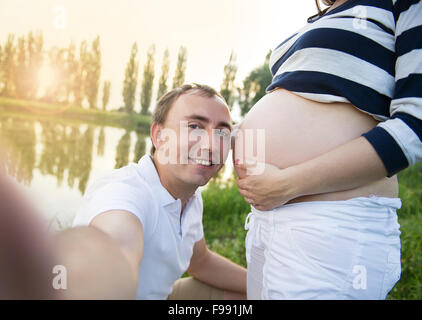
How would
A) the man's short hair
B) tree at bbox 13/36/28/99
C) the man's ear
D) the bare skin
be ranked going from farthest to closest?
tree at bbox 13/36/28/99 < the man's ear < the man's short hair < the bare skin

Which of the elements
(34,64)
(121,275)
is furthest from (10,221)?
(34,64)

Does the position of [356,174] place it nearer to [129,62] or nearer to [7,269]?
[7,269]

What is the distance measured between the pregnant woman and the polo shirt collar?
14.4 inches

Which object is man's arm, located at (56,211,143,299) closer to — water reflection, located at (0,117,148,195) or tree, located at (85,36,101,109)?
water reflection, located at (0,117,148,195)

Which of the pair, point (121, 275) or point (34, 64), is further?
point (34, 64)

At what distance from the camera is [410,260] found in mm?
2906

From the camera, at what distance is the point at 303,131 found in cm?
120

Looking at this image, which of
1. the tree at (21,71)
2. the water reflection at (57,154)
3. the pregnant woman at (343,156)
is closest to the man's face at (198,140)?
the pregnant woman at (343,156)

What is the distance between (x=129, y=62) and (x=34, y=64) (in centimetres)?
1167

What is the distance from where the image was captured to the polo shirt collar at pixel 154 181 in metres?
1.36

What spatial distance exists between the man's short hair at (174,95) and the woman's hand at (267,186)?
0.45 metres

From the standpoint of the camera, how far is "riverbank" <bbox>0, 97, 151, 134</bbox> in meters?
22.3

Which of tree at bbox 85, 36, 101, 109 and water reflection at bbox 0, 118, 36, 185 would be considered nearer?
water reflection at bbox 0, 118, 36, 185

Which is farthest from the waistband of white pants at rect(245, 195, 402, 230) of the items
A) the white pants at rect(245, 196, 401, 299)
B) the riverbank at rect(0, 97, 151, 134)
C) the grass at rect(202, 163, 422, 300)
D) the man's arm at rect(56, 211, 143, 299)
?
the riverbank at rect(0, 97, 151, 134)
